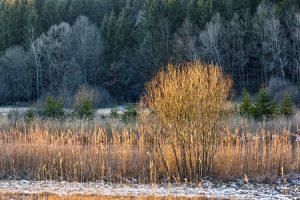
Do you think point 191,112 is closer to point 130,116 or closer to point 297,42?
point 130,116

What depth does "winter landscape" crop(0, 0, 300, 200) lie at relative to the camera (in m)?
12.8

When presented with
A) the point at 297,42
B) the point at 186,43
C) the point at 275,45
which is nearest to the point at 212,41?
the point at 186,43

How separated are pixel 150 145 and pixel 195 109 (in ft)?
8.20

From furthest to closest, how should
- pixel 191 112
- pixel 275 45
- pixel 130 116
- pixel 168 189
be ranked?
pixel 275 45 < pixel 130 116 < pixel 191 112 < pixel 168 189

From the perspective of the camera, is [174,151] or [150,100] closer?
[174,151]

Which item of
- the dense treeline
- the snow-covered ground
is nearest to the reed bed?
the snow-covered ground

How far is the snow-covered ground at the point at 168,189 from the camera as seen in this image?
11242 millimetres

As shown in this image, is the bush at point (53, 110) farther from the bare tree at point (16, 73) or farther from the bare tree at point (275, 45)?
the bare tree at point (16, 73)

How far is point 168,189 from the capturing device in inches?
444

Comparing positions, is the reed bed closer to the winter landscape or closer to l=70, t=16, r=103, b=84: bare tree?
the winter landscape

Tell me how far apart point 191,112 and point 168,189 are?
2.40 meters

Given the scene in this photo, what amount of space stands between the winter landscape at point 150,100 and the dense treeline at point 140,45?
13 centimetres

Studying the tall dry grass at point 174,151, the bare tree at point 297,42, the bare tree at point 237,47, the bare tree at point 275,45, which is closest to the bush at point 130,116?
the tall dry grass at point 174,151

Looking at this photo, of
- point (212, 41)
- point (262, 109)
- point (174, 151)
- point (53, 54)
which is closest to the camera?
point (174, 151)
